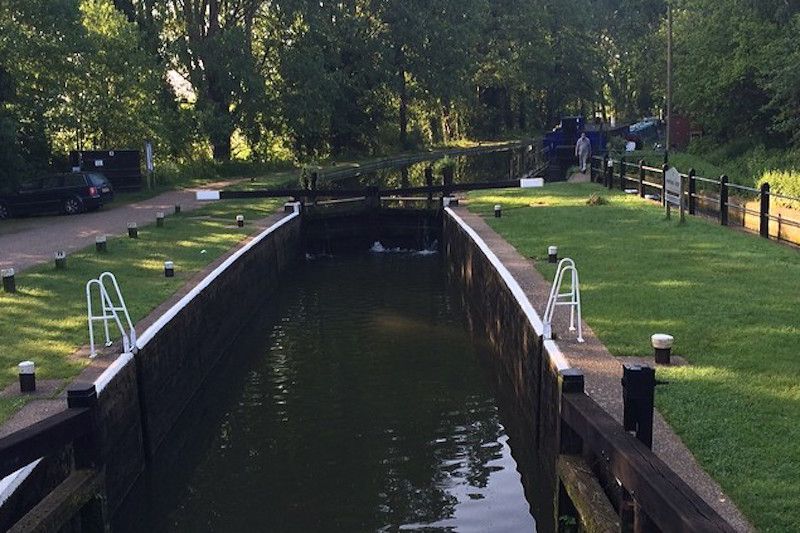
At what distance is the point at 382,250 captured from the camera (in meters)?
27.6

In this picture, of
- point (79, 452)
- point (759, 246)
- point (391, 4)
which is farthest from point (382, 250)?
point (391, 4)

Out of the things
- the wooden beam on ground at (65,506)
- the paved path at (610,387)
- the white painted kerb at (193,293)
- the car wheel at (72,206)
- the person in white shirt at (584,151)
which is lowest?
the wooden beam on ground at (65,506)

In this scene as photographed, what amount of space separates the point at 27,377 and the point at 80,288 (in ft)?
18.2

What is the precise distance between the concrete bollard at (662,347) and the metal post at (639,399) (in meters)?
2.23

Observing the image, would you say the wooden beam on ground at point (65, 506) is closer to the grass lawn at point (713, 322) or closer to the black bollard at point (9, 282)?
the grass lawn at point (713, 322)

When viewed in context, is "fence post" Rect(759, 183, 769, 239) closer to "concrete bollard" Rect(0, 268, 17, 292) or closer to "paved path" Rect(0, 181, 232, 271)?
"concrete bollard" Rect(0, 268, 17, 292)

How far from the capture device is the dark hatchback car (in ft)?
86.0

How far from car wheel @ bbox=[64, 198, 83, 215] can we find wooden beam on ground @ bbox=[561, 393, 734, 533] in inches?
906

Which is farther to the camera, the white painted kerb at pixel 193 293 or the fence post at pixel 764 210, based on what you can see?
the fence post at pixel 764 210

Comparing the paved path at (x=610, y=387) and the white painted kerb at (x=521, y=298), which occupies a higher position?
the white painted kerb at (x=521, y=298)

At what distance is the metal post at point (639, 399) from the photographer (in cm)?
597

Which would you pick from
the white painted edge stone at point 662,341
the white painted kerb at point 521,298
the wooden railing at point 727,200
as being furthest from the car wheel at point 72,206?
the white painted edge stone at point 662,341

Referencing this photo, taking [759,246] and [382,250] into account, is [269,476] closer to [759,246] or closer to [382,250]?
[759,246]

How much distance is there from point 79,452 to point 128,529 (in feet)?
4.22
